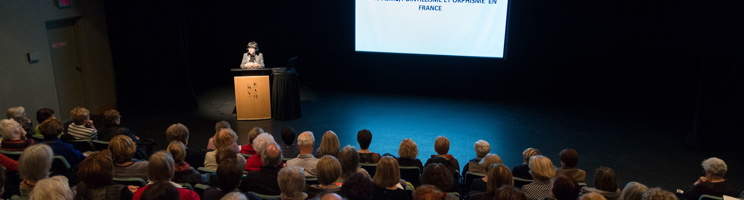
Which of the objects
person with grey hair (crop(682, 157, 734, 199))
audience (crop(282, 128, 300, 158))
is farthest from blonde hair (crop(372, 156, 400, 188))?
person with grey hair (crop(682, 157, 734, 199))

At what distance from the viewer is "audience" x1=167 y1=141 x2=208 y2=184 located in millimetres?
4090

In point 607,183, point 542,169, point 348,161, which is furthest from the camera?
point 348,161

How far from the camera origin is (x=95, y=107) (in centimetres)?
885

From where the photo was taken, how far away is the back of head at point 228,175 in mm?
3371

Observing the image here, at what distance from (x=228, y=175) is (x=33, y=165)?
1.27 metres

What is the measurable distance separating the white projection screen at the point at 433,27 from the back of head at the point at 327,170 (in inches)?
246

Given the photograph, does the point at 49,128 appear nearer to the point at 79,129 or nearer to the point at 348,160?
the point at 79,129

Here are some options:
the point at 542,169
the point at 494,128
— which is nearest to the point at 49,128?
the point at 542,169

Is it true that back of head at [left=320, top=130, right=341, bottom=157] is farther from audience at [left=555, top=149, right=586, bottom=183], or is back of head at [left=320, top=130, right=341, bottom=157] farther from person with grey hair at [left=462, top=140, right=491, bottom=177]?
audience at [left=555, top=149, right=586, bottom=183]

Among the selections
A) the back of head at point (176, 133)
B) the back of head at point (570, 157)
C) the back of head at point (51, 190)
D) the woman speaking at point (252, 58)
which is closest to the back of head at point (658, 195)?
the back of head at point (570, 157)

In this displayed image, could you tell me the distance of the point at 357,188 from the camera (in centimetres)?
326

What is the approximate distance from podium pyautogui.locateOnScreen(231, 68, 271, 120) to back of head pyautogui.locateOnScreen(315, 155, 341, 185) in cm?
465

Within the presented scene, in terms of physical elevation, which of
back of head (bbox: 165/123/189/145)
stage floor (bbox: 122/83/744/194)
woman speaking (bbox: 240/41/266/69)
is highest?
woman speaking (bbox: 240/41/266/69)

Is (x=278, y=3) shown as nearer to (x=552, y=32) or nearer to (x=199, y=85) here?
(x=199, y=85)
